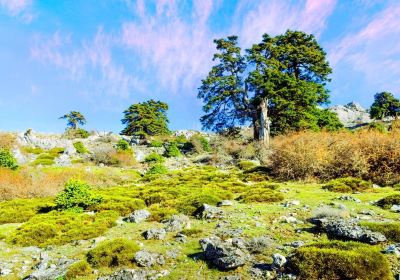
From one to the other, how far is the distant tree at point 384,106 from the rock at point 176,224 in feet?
230

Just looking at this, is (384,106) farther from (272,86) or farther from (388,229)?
(388,229)

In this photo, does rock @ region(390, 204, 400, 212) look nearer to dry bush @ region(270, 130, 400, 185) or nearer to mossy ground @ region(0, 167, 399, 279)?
mossy ground @ region(0, 167, 399, 279)

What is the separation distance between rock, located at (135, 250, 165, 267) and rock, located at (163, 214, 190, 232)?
210 cm

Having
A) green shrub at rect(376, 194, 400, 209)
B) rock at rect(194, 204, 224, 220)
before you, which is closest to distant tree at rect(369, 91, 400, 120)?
green shrub at rect(376, 194, 400, 209)

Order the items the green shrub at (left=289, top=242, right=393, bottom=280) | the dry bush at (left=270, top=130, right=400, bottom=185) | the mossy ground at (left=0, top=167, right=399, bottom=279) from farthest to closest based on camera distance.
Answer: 1. the dry bush at (left=270, top=130, right=400, bottom=185)
2. the mossy ground at (left=0, top=167, right=399, bottom=279)
3. the green shrub at (left=289, top=242, right=393, bottom=280)

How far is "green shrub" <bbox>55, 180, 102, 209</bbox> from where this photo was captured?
544 inches

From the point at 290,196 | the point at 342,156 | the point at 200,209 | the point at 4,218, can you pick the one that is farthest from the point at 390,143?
the point at 4,218

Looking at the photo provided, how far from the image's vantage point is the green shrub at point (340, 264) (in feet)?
17.9

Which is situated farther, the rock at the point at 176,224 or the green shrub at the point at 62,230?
the green shrub at the point at 62,230

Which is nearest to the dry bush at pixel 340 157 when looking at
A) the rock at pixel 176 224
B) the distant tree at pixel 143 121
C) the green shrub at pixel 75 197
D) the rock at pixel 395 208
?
the rock at pixel 395 208

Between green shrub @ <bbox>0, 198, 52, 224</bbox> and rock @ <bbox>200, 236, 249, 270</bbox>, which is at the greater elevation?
green shrub @ <bbox>0, 198, 52, 224</bbox>

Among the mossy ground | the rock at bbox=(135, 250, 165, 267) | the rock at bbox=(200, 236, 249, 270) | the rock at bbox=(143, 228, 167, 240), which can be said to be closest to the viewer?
the rock at bbox=(200, 236, 249, 270)

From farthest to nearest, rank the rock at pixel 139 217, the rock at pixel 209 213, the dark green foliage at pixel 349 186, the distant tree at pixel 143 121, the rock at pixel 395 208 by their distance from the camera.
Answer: the distant tree at pixel 143 121
the dark green foliage at pixel 349 186
the rock at pixel 139 217
the rock at pixel 209 213
the rock at pixel 395 208

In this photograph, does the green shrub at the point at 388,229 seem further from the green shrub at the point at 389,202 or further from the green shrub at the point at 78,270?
the green shrub at the point at 78,270
